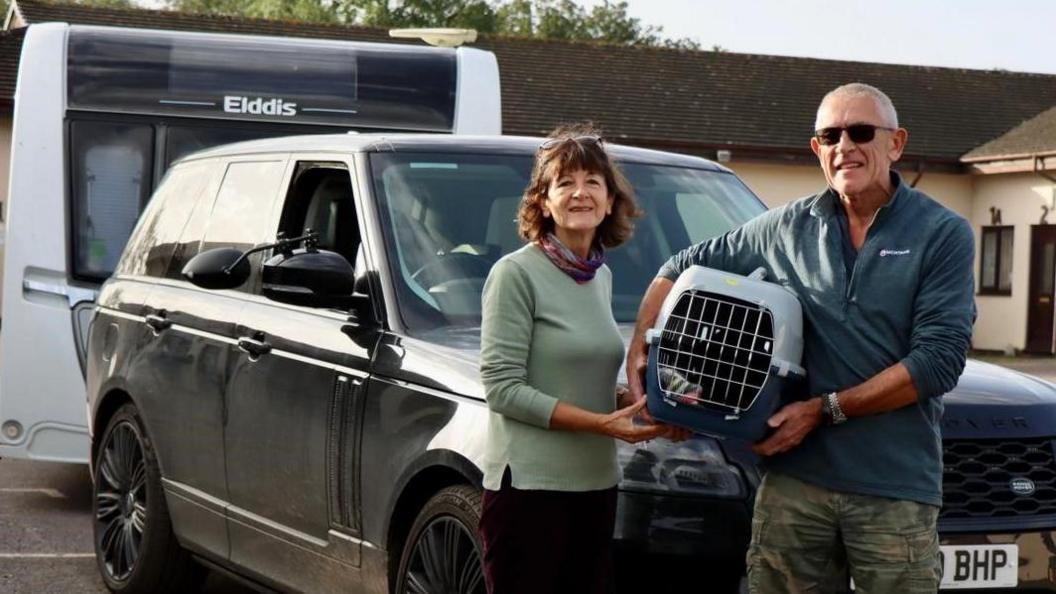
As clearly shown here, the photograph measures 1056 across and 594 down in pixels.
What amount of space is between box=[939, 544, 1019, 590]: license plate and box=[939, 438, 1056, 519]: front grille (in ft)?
0.39

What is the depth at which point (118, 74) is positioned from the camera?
Result: 11.3 meters

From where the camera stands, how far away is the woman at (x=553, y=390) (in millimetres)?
4539

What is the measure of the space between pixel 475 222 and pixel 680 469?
65.9 inches

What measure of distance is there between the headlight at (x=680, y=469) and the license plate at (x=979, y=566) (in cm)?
65

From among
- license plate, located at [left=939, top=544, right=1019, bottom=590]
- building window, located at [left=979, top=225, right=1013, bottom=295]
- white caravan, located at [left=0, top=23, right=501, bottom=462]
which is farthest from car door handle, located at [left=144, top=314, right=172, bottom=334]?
building window, located at [left=979, top=225, right=1013, bottom=295]

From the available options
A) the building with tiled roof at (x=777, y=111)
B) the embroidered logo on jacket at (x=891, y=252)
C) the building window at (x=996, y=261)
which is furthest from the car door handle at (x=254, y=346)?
the building window at (x=996, y=261)

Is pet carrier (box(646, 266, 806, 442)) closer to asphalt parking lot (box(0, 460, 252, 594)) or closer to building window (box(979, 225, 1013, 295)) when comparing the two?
asphalt parking lot (box(0, 460, 252, 594))

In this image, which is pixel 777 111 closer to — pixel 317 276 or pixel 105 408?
pixel 105 408

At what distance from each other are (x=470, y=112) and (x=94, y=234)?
237 centimetres

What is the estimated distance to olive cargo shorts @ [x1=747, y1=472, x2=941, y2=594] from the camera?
4375 mm

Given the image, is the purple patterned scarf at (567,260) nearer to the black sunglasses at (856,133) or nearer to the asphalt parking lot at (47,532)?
the black sunglasses at (856,133)

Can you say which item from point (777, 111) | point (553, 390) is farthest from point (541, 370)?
point (777, 111)

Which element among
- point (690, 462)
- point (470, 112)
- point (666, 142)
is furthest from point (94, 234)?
point (666, 142)

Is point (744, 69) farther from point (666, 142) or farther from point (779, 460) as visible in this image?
point (779, 460)
